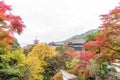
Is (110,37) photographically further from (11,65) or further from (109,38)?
(11,65)

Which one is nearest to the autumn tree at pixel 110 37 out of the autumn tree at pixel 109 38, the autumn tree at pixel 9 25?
the autumn tree at pixel 109 38

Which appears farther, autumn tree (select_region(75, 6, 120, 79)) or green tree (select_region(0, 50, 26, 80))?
green tree (select_region(0, 50, 26, 80))

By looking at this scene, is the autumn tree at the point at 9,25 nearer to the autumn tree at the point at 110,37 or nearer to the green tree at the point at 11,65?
the autumn tree at the point at 110,37

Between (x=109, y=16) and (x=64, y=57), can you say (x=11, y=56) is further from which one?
(x=64, y=57)

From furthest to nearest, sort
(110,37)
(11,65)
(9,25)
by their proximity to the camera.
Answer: (11,65) → (110,37) → (9,25)

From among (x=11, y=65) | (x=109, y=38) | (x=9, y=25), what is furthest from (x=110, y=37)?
(x=11, y=65)

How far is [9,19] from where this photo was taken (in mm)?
13828

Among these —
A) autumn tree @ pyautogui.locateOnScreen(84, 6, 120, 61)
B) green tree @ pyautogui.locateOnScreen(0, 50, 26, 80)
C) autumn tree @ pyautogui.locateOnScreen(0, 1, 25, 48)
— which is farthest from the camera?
green tree @ pyautogui.locateOnScreen(0, 50, 26, 80)

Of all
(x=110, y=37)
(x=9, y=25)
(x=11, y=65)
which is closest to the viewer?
(x=9, y=25)

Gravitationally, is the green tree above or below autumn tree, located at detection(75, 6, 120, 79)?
below

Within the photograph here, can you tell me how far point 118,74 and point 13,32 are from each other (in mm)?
14253

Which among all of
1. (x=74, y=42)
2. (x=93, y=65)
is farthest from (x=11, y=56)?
(x=74, y=42)

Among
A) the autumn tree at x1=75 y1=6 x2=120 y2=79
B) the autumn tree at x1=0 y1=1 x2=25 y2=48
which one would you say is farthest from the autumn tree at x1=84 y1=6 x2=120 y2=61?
the autumn tree at x1=0 y1=1 x2=25 y2=48

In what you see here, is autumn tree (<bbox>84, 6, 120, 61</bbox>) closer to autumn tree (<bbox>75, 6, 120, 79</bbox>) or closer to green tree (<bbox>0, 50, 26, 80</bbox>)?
autumn tree (<bbox>75, 6, 120, 79</bbox>)
